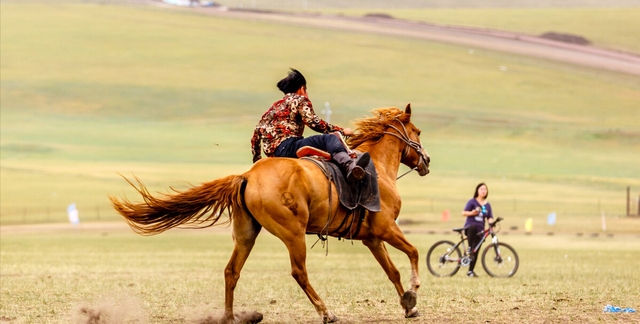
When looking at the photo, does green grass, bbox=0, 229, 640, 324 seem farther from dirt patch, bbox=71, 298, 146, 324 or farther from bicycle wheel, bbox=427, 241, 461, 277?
bicycle wheel, bbox=427, 241, 461, 277

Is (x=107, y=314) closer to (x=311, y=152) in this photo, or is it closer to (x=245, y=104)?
(x=311, y=152)

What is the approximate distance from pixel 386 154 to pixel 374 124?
0.48 metres

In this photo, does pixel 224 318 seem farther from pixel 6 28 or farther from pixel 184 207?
pixel 6 28

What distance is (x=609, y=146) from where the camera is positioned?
10025 centimetres

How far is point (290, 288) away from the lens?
14.2 metres

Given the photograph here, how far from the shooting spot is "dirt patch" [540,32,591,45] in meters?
127

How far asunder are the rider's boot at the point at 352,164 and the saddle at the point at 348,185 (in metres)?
0.07

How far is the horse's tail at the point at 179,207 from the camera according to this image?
9414mm

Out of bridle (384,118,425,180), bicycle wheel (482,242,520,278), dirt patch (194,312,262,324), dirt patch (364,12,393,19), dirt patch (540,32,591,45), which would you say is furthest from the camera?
dirt patch (364,12,393,19)

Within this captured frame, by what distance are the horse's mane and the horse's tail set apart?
7.24ft

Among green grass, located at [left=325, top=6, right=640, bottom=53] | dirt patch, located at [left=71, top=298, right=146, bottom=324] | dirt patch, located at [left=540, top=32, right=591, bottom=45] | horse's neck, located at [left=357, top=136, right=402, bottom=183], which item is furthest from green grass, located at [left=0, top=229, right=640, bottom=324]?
green grass, located at [left=325, top=6, right=640, bottom=53]

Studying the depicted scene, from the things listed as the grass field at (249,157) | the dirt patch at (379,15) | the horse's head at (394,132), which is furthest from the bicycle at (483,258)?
the dirt patch at (379,15)

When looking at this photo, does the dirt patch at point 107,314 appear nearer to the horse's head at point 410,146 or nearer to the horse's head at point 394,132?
the horse's head at point 394,132

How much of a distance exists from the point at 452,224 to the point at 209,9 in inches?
4271
